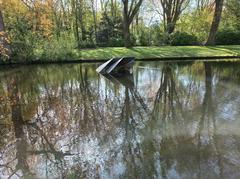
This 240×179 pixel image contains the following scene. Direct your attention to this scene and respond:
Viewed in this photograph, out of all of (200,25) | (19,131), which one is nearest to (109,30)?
(200,25)

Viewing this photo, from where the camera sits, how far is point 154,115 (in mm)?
5637

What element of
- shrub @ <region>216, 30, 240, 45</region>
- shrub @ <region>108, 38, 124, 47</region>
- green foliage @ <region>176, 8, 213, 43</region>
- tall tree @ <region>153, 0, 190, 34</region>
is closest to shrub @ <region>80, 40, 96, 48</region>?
shrub @ <region>108, 38, 124, 47</region>

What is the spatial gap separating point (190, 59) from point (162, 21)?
13536 mm

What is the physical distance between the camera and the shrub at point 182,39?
2206 centimetres

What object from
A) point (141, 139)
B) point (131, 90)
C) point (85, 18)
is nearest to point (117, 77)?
point (131, 90)

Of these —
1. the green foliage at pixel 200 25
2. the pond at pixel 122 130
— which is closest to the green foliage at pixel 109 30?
the green foliage at pixel 200 25

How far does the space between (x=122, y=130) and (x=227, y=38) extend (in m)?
20.1

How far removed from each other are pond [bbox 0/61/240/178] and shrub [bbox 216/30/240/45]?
14739mm

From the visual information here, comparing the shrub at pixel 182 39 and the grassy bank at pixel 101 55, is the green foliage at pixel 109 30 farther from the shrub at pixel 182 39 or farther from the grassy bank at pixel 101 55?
the grassy bank at pixel 101 55

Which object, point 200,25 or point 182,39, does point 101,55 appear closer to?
point 182,39

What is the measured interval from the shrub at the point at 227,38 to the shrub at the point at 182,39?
200cm

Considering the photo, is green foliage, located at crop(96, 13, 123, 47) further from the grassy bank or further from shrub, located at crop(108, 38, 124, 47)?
the grassy bank

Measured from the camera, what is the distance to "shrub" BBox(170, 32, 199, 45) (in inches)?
869

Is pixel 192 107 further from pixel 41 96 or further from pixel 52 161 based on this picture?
pixel 41 96
